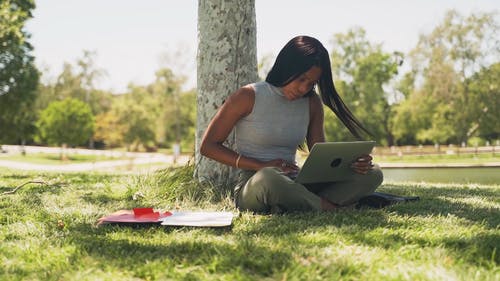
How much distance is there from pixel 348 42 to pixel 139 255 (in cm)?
3856

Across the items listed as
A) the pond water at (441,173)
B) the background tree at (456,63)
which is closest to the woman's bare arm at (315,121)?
the pond water at (441,173)

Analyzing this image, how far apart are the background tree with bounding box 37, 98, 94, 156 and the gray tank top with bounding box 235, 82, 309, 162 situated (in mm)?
38794

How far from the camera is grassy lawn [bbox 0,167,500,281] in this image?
2068mm

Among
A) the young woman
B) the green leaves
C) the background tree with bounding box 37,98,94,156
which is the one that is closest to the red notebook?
the young woman

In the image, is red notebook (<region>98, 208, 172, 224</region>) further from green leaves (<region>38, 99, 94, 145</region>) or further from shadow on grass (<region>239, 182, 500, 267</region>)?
green leaves (<region>38, 99, 94, 145</region>)

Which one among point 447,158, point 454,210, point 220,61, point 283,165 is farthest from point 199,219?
point 447,158

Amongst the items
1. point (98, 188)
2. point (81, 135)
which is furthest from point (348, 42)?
point (98, 188)

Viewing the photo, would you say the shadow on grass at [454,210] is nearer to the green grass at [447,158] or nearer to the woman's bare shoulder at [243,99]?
the woman's bare shoulder at [243,99]

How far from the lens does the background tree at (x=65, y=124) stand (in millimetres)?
40031

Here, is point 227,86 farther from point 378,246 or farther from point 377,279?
point 377,279

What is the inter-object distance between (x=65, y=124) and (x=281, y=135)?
39179 mm

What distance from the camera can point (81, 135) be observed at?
40.7 m

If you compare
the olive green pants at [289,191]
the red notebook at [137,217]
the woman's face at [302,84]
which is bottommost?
the red notebook at [137,217]

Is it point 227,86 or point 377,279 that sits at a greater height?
point 227,86
